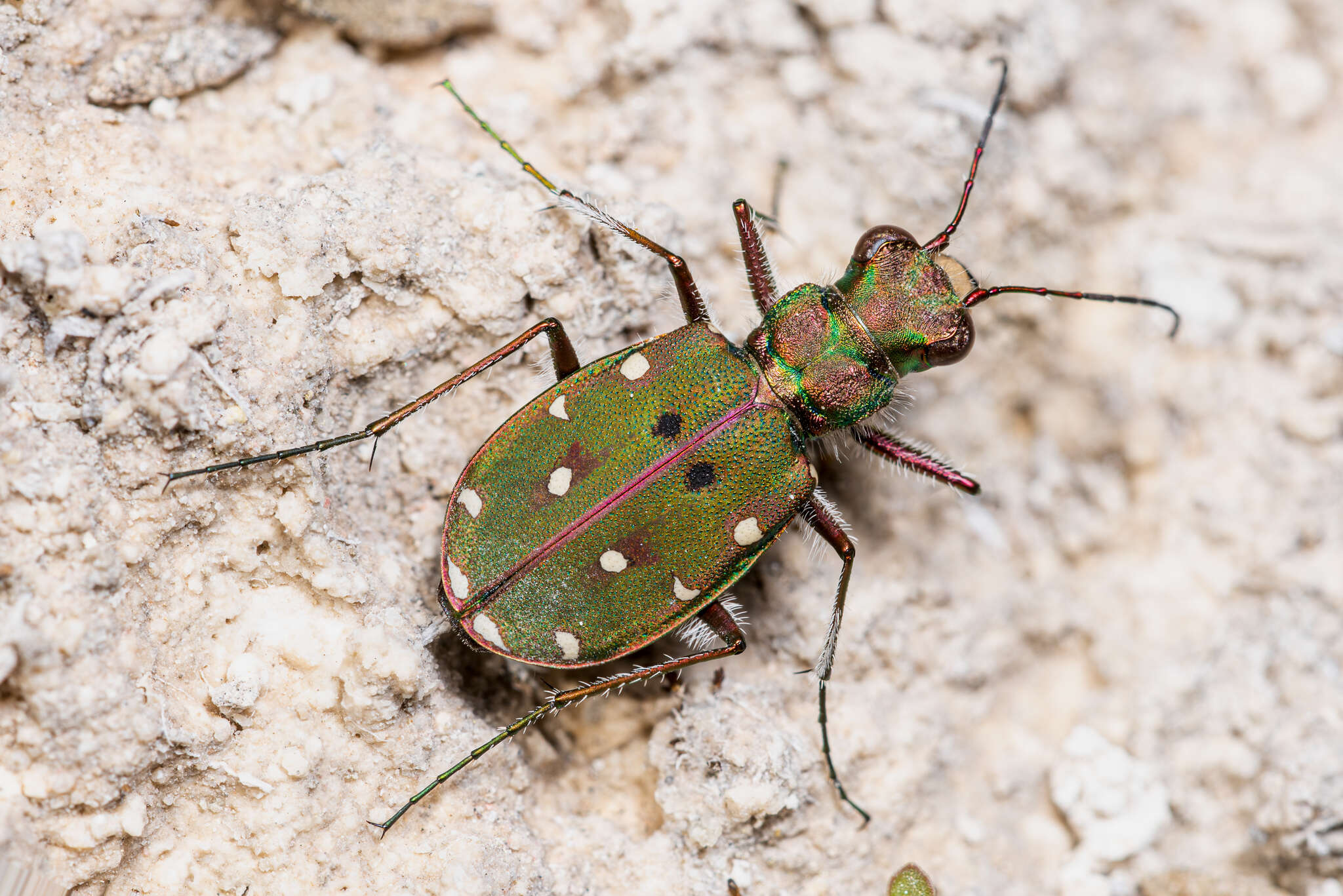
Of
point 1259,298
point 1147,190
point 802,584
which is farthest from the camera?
point 1147,190

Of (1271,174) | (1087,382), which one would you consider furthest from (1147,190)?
(1087,382)

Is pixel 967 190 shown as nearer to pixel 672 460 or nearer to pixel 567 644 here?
pixel 672 460

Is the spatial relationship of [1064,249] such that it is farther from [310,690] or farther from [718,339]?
[310,690]

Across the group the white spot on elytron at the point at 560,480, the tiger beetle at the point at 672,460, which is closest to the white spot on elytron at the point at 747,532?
the tiger beetle at the point at 672,460

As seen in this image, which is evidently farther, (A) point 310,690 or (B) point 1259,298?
(B) point 1259,298

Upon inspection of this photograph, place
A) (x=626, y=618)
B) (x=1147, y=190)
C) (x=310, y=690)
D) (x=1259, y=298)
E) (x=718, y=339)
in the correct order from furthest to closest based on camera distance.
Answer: (x=1147, y=190)
(x=1259, y=298)
(x=718, y=339)
(x=626, y=618)
(x=310, y=690)

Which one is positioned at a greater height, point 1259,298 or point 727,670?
point 1259,298

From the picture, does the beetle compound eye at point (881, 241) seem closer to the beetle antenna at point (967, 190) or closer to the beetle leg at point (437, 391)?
the beetle antenna at point (967, 190)
